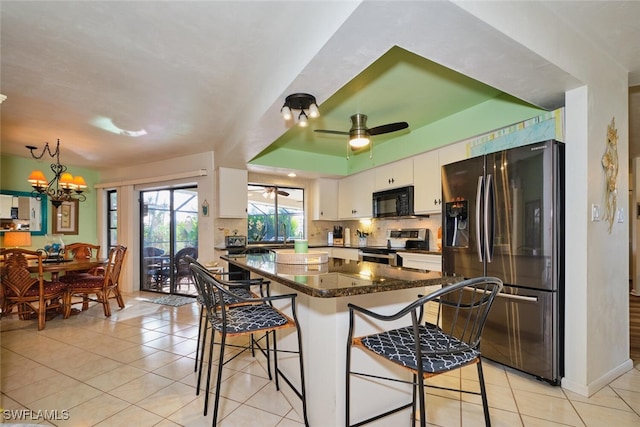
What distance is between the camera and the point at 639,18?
184 cm

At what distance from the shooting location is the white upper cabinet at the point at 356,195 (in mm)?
5099

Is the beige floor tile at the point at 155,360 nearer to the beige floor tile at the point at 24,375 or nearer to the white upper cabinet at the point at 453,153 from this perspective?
the beige floor tile at the point at 24,375

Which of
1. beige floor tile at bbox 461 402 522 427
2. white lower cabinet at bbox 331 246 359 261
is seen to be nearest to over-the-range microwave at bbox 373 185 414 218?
white lower cabinet at bbox 331 246 359 261

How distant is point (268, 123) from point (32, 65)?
5.76 feet

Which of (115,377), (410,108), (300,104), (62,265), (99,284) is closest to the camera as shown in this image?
(300,104)

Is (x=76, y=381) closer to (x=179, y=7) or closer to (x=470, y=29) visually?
(x=179, y=7)

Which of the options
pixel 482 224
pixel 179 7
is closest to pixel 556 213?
pixel 482 224

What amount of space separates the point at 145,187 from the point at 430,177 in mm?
4792

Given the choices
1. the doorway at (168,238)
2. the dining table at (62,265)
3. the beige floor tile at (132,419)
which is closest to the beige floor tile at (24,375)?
the beige floor tile at (132,419)

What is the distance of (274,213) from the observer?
227 inches

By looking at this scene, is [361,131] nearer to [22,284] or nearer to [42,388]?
[42,388]

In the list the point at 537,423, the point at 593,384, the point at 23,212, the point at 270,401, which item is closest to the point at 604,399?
the point at 593,384

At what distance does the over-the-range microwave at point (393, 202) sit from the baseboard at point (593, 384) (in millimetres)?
2456

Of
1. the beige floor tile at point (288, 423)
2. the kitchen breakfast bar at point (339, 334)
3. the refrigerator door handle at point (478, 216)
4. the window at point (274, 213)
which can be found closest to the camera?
the kitchen breakfast bar at point (339, 334)
